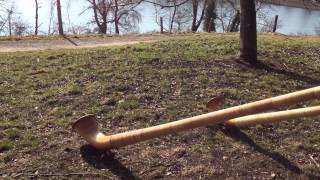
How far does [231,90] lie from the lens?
7328 mm

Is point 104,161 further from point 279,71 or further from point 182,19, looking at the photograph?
point 182,19

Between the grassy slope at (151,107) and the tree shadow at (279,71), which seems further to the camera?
the tree shadow at (279,71)

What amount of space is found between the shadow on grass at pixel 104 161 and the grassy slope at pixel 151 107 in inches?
0.4

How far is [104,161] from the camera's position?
5.15 metres

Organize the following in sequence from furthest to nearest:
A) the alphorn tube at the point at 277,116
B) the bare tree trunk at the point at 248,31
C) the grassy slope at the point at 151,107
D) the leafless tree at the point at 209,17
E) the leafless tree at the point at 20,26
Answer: the leafless tree at the point at 20,26 < the leafless tree at the point at 209,17 < the bare tree trunk at the point at 248,31 < the grassy slope at the point at 151,107 < the alphorn tube at the point at 277,116

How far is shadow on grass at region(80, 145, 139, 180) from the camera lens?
16.3ft

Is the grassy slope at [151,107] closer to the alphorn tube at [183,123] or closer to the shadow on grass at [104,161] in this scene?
the shadow on grass at [104,161]

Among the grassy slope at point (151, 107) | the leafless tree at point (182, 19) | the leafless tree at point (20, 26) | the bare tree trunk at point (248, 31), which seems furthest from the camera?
the leafless tree at point (182, 19)

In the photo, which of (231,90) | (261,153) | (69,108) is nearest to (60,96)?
(69,108)

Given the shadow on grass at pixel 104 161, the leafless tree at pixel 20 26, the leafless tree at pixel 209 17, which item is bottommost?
the shadow on grass at pixel 104 161

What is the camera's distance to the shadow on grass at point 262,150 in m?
5.03

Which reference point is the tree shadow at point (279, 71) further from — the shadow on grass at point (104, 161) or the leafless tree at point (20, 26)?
the leafless tree at point (20, 26)

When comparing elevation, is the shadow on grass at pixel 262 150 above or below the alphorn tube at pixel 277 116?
below

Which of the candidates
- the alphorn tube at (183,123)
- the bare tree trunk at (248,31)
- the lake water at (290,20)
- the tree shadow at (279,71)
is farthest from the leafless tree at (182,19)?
the alphorn tube at (183,123)
